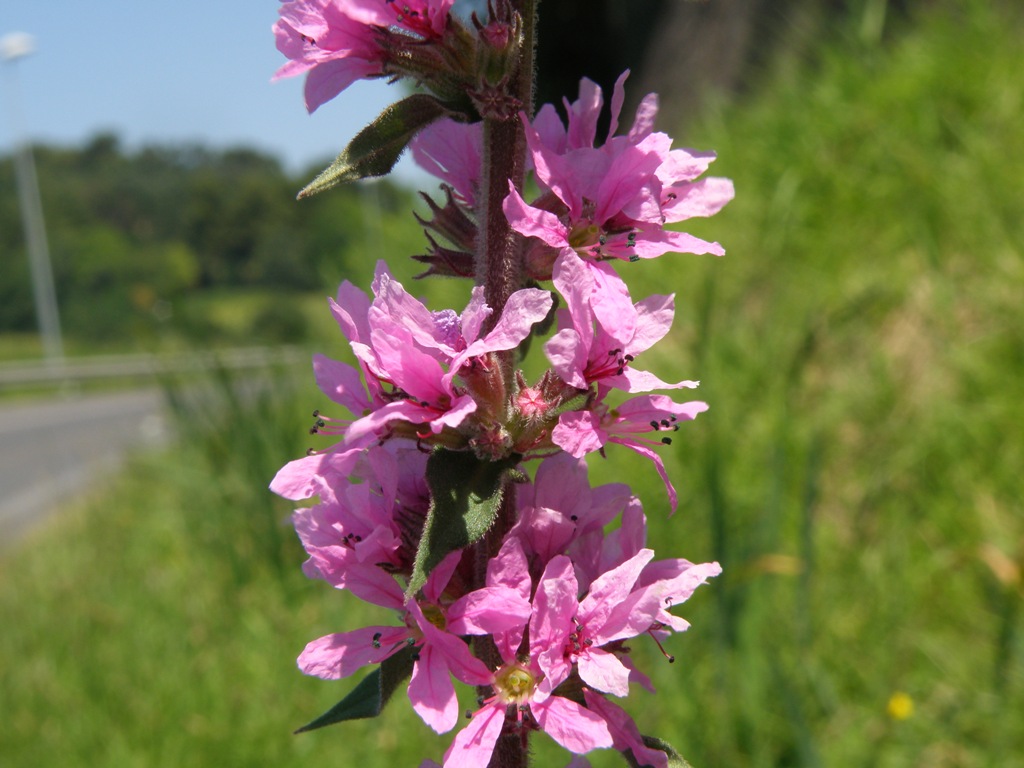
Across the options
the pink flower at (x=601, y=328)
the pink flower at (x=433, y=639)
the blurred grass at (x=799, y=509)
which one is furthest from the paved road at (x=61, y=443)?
the pink flower at (x=601, y=328)

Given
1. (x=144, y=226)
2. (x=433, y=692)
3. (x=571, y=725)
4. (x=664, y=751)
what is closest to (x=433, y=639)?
(x=433, y=692)

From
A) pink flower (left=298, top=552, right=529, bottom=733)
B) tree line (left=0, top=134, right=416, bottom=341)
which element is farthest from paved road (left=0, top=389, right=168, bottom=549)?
pink flower (left=298, top=552, right=529, bottom=733)

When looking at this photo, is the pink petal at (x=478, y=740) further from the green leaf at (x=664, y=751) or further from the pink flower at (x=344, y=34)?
the pink flower at (x=344, y=34)

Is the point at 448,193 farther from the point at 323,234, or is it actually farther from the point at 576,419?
the point at 323,234

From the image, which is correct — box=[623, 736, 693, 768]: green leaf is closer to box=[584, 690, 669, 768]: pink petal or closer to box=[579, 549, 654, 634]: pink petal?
box=[584, 690, 669, 768]: pink petal

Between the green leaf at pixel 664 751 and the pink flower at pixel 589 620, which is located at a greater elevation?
the pink flower at pixel 589 620

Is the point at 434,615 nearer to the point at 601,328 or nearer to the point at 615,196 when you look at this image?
the point at 601,328

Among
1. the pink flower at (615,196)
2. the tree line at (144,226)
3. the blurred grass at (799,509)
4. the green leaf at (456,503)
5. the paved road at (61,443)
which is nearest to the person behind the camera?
the green leaf at (456,503)
